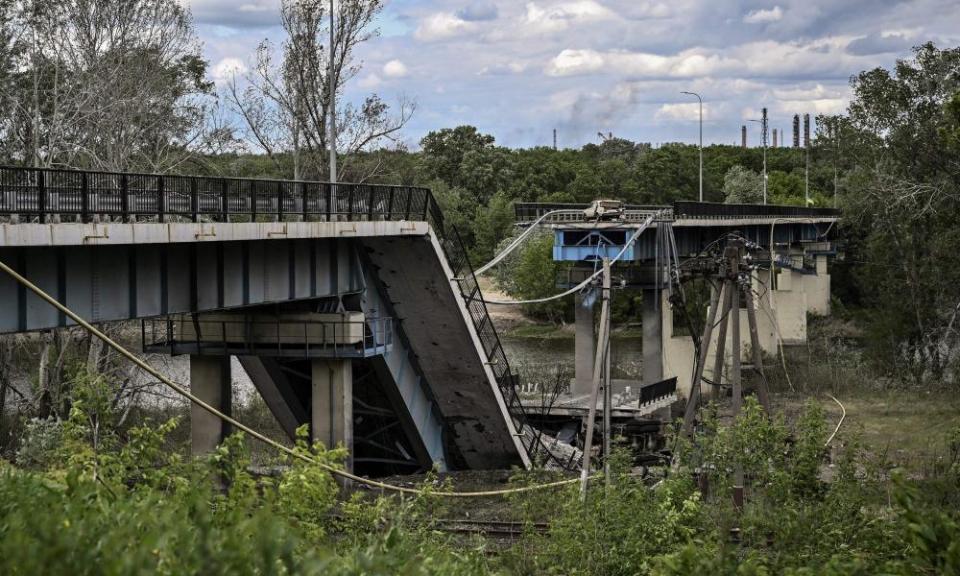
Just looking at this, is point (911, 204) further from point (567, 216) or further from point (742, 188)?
point (742, 188)

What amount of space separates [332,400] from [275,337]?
183cm

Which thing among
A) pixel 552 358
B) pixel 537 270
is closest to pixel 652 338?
pixel 552 358

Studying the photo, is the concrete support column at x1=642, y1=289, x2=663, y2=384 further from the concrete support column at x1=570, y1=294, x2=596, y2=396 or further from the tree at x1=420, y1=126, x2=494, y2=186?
the tree at x1=420, y1=126, x2=494, y2=186

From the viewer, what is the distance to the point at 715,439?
21094 millimetres

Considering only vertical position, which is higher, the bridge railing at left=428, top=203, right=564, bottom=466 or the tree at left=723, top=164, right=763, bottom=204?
the tree at left=723, top=164, right=763, bottom=204

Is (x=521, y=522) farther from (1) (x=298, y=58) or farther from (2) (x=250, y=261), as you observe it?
(1) (x=298, y=58)

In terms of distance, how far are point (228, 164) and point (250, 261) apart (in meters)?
21.5

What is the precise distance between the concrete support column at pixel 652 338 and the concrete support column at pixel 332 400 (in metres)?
23.9

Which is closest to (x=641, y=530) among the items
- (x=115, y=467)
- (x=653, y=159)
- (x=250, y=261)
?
(x=115, y=467)

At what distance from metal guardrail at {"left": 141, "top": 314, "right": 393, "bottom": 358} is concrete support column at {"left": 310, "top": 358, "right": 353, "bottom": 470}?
596mm

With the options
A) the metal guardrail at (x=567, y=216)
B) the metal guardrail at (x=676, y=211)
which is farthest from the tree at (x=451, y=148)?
the metal guardrail at (x=567, y=216)

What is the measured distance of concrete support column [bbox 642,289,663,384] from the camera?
49.2m

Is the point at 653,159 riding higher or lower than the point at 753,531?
higher

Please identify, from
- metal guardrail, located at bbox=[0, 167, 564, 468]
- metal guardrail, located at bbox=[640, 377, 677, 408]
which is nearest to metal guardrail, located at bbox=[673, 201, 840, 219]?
metal guardrail, located at bbox=[640, 377, 677, 408]
